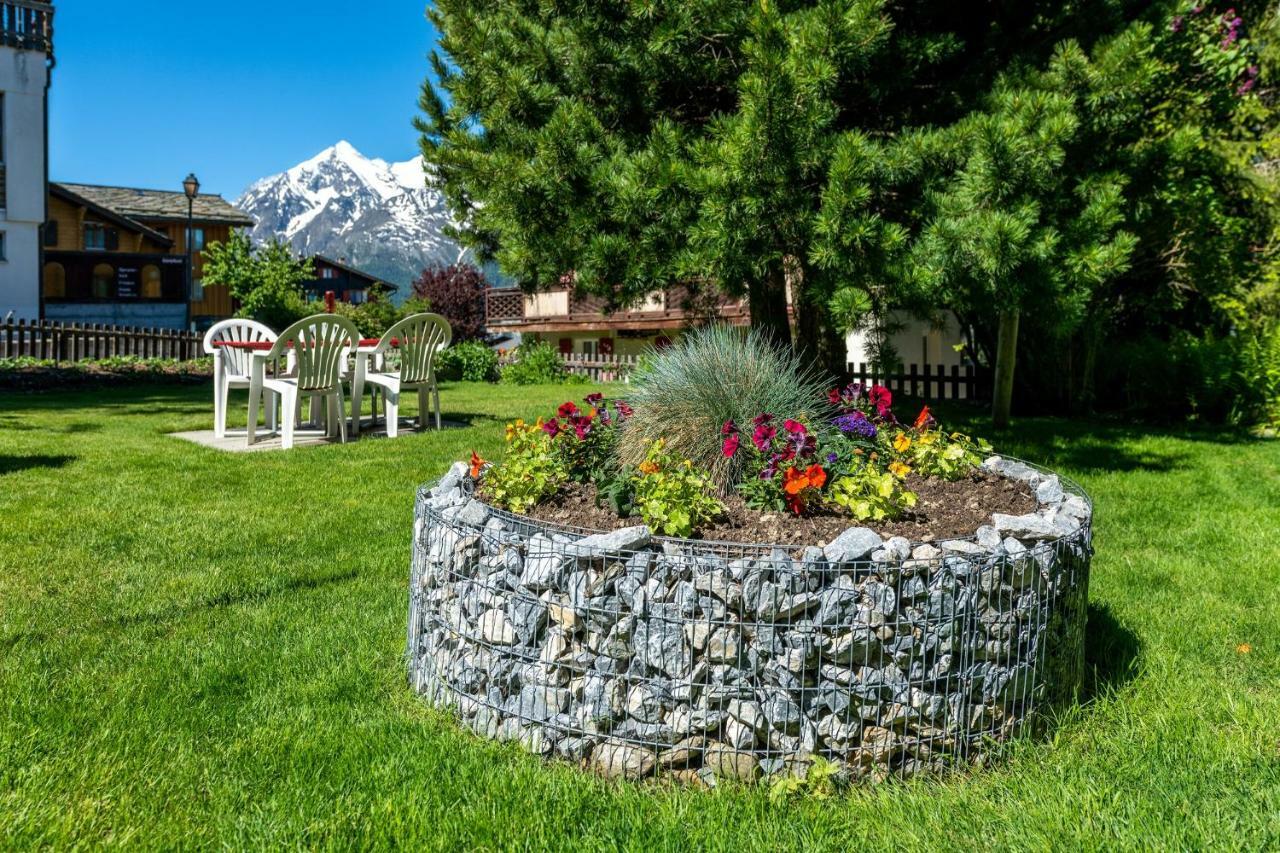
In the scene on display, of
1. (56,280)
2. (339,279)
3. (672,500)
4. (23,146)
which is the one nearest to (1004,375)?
(672,500)

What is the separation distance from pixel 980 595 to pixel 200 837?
218 centimetres

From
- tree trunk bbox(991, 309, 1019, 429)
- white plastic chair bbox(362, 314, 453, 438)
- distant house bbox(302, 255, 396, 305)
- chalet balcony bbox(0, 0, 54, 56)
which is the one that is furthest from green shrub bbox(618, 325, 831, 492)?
distant house bbox(302, 255, 396, 305)

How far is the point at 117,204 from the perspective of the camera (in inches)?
1556

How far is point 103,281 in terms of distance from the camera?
36.1 metres

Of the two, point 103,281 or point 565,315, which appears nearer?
point 565,315

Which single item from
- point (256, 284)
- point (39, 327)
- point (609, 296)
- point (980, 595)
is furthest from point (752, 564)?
point (256, 284)

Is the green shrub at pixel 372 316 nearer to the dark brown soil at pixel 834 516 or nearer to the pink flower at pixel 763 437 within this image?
the dark brown soil at pixel 834 516

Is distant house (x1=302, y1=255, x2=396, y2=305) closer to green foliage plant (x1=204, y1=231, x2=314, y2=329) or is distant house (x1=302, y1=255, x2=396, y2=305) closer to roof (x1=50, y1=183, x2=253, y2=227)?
roof (x1=50, y1=183, x2=253, y2=227)

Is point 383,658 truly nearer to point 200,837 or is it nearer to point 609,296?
point 200,837

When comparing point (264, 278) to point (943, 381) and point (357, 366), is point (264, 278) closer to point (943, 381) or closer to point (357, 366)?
point (357, 366)

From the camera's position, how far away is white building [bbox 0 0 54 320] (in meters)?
21.5

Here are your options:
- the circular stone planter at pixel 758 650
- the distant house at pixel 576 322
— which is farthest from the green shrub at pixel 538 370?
the circular stone planter at pixel 758 650

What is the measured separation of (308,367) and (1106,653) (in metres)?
6.40

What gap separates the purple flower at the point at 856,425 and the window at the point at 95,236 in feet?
127
